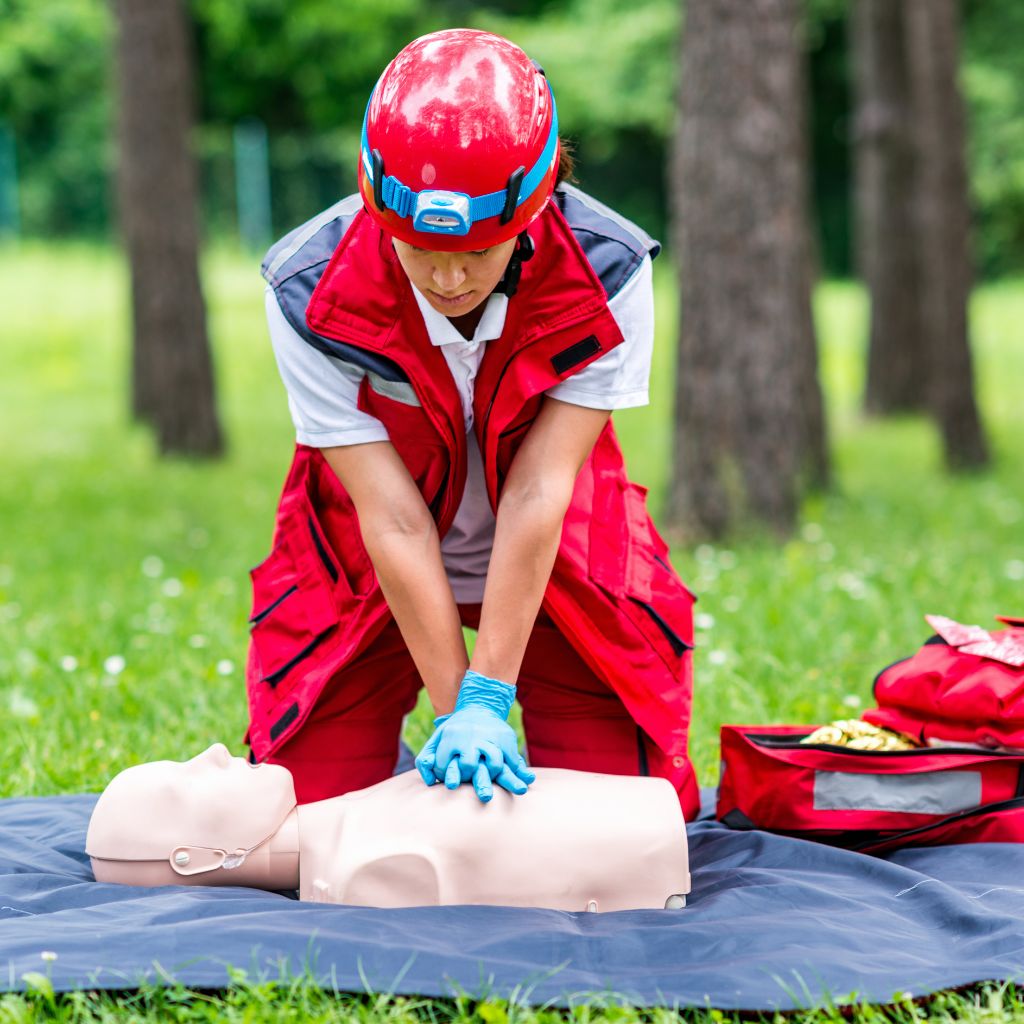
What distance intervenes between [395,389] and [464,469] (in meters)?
0.23

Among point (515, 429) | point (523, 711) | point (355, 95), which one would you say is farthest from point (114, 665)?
point (355, 95)

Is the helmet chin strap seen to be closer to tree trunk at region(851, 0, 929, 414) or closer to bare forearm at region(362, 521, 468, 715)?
bare forearm at region(362, 521, 468, 715)

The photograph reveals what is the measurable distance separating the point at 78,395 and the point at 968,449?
9165mm

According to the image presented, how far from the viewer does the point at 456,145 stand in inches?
102

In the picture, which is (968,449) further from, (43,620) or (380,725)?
(380,725)

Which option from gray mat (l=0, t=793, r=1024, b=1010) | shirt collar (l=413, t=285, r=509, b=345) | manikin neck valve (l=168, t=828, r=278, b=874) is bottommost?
gray mat (l=0, t=793, r=1024, b=1010)

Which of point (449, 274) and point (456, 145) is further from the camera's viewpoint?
point (449, 274)

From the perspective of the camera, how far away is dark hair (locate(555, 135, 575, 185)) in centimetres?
291

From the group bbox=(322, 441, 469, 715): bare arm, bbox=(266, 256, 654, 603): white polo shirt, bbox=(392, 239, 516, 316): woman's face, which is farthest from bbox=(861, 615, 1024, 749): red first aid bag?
bbox=(392, 239, 516, 316): woman's face

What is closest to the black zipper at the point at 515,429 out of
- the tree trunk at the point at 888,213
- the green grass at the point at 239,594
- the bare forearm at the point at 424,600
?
the bare forearm at the point at 424,600

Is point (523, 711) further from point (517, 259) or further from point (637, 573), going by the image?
point (517, 259)

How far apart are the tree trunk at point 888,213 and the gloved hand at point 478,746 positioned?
9577 millimetres

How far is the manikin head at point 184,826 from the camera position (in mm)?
2936

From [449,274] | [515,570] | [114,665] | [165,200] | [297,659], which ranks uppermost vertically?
[165,200]
